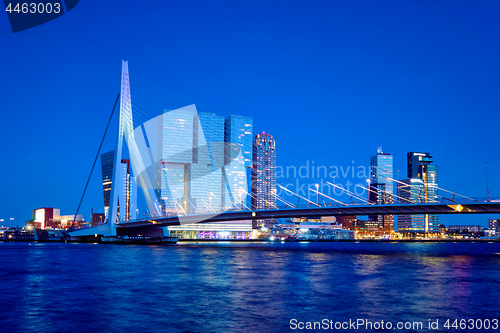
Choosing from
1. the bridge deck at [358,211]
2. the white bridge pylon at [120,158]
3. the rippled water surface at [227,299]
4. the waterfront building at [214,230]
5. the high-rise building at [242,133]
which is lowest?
the waterfront building at [214,230]

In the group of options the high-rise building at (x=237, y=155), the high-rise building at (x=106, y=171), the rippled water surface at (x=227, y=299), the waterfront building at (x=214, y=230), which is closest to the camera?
the rippled water surface at (x=227, y=299)

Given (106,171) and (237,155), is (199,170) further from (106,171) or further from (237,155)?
(106,171)

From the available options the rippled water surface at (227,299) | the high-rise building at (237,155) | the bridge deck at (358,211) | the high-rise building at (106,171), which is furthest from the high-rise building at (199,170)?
the rippled water surface at (227,299)

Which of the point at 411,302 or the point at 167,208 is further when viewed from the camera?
the point at 167,208

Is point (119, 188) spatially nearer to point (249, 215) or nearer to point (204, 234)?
point (249, 215)

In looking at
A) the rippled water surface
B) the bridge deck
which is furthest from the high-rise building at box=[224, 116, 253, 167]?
the rippled water surface

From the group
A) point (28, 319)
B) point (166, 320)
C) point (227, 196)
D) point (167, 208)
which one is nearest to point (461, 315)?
point (166, 320)

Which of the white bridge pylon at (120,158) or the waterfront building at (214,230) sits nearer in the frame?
the white bridge pylon at (120,158)

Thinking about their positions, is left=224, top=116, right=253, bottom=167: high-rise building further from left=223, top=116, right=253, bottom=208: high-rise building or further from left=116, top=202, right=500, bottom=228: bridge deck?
left=116, top=202, right=500, bottom=228: bridge deck

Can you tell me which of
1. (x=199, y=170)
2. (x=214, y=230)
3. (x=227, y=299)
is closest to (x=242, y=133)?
(x=199, y=170)

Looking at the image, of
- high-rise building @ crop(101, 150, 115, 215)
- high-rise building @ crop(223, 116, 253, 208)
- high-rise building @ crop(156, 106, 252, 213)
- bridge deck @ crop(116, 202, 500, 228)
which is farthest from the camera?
high-rise building @ crop(101, 150, 115, 215)

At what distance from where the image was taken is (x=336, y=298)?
64.6 feet

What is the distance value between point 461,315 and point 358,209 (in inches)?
1420

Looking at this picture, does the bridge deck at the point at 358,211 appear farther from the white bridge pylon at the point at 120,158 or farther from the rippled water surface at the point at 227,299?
the rippled water surface at the point at 227,299
